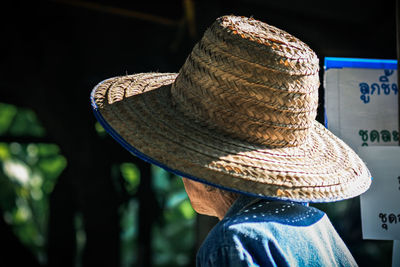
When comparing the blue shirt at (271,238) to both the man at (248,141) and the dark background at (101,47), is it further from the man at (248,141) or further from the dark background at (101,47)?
the dark background at (101,47)

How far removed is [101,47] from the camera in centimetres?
354

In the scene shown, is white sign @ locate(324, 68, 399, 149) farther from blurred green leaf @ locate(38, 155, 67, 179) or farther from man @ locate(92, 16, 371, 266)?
blurred green leaf @ locate(38, 155, 67, 179)

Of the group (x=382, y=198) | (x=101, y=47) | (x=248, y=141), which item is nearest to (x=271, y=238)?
(x=248, y=141)

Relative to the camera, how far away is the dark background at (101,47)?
120 inches

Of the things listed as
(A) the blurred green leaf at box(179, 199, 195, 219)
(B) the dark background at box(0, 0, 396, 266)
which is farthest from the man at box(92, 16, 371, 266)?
(A) the blurred green leaf at box(179, 199, 195, 219)

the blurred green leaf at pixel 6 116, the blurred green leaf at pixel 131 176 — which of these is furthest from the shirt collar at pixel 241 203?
the blurred green leaf at pixel 6 116

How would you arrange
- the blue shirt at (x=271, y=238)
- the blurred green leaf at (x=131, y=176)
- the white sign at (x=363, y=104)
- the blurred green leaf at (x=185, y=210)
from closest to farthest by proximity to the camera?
the blue shirt at (x=271, y=238)
the white sign at (x=363, y=104)
the blurred green leaf at (x=131, y=176)
the blurred green leaf at (x=185, y=210)

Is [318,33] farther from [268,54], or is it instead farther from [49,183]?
[49,183]

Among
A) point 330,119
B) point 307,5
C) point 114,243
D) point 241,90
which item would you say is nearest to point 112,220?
point 114,243

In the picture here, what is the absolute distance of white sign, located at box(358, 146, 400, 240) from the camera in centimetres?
155

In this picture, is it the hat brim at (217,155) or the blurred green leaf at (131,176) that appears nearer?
the hat brim at (217,155)

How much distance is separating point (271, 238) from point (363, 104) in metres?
0.92

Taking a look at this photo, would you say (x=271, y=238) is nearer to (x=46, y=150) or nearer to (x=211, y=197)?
(x=211, y=197)

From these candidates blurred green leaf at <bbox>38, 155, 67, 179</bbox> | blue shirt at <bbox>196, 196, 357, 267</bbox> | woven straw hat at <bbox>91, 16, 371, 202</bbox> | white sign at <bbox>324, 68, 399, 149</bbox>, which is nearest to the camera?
blue shirt at <bbox>196, 196, 357, 267</bbox>
